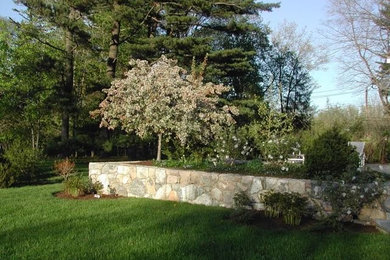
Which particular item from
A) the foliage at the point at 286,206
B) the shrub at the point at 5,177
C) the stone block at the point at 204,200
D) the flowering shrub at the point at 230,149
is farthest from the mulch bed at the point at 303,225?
the shrub at the point at 5,177

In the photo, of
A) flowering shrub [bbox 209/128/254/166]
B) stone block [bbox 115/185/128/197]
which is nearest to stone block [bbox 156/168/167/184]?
stone block [bbox 115/185/128/197]

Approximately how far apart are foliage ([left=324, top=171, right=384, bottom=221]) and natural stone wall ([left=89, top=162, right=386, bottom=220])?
0.26 m

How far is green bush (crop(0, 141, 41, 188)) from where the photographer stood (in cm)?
1056

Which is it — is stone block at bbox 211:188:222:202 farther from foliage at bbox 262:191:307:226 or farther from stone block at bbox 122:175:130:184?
stone block at bbox 122:175:130:184

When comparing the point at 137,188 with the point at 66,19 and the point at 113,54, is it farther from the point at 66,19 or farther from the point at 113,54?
the point at 113,54

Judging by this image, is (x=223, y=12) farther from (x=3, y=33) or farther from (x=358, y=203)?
(x=3, y=33)

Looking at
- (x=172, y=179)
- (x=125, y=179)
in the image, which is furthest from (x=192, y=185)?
(x=125, y=179)

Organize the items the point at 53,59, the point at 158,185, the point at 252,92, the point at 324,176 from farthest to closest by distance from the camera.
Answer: the point at 252,92, the point at 53,59, the point at 158,185, the point at 324,176

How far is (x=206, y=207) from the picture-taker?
735 centimetres

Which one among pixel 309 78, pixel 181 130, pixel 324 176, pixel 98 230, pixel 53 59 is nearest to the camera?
pixel 98 230

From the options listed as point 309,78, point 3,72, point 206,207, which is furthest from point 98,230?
point 309,78

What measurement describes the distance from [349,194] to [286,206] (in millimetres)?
950

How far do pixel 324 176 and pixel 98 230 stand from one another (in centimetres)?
376

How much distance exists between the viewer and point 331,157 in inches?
260
